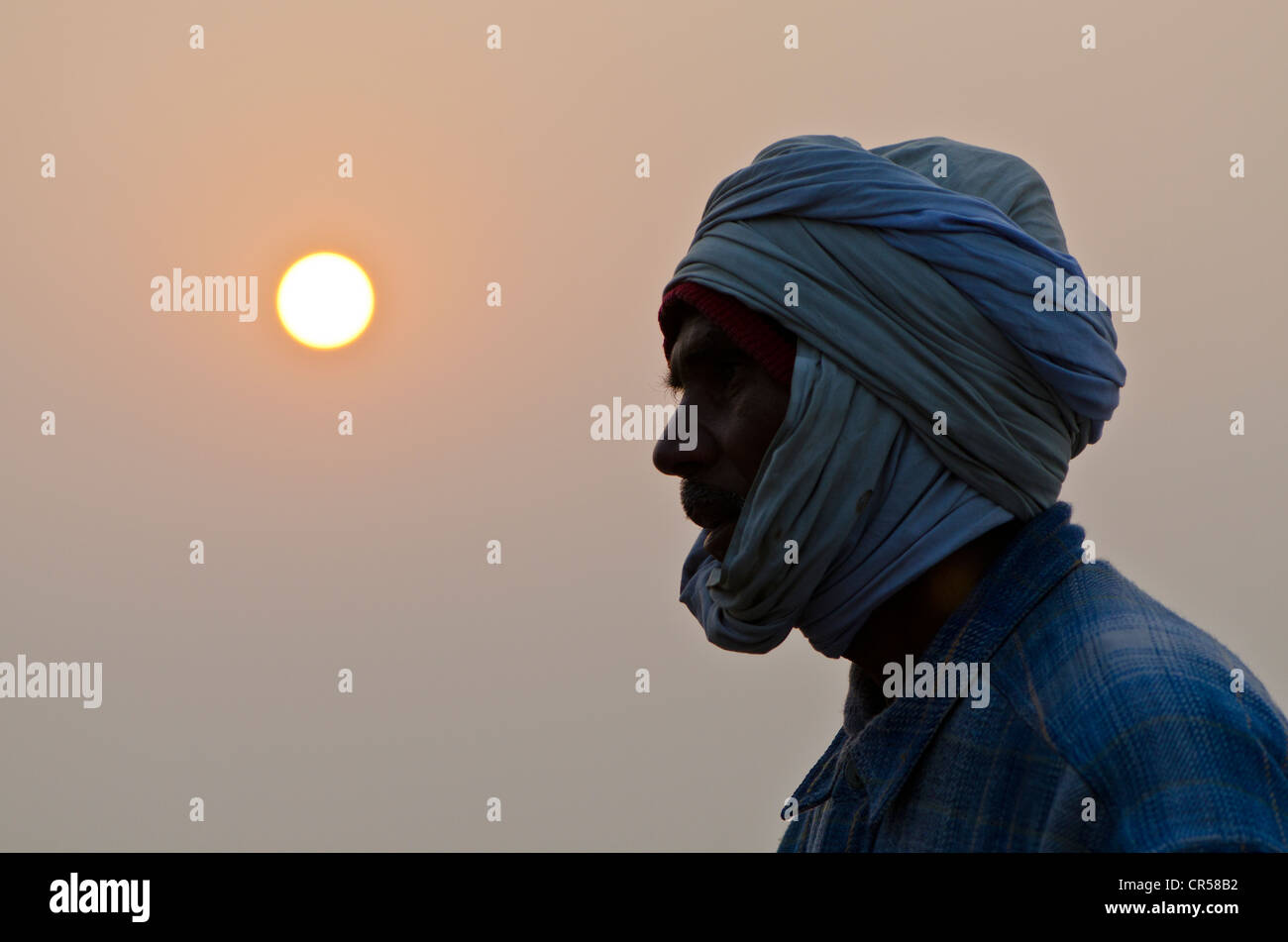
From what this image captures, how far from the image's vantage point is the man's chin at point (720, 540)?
8.71ft

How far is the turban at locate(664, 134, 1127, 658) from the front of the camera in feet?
8.16

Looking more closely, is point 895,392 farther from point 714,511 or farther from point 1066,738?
point 1066,738

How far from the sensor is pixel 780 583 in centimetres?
254

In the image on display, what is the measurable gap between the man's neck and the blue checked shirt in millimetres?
53

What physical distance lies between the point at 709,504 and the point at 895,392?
43 cm

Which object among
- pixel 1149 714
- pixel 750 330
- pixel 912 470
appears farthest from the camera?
pixel 750 330

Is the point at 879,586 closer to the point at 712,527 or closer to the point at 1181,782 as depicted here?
the point at 712,527

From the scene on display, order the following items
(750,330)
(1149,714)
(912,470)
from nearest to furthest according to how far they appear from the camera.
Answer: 1. (1149,714)
2. (912,470)
3. (750,330)

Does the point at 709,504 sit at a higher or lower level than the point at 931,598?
higher

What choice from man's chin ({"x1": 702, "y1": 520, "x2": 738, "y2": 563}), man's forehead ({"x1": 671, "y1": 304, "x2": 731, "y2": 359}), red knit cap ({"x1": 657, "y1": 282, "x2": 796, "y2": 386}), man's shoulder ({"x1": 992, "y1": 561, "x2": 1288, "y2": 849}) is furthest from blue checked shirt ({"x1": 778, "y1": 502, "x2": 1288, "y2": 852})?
man's forehead ({"x1": 671, "y1": 304, "x2": 731, "y2": 359})

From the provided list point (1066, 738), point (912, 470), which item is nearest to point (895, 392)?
point (912, 470)

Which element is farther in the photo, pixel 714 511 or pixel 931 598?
pixel 714 511

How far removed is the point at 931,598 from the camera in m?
2.51

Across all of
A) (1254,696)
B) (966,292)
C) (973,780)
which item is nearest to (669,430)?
(966,292)
